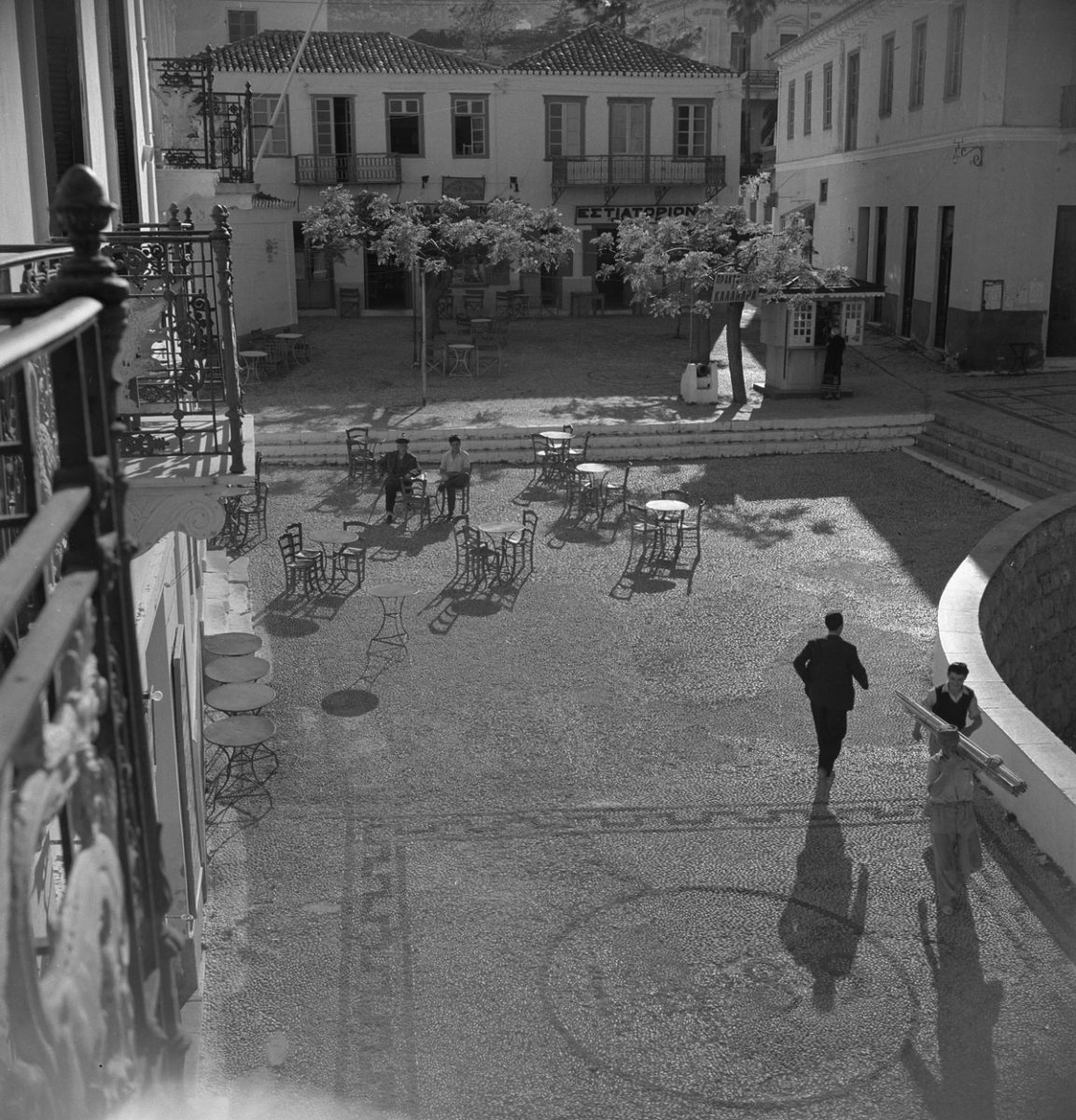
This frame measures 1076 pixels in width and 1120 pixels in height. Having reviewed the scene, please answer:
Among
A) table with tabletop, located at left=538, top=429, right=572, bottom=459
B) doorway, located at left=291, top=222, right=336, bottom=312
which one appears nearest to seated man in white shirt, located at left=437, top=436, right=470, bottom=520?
table with tabletop, located at left=538, top=429, right=572, bottom=459

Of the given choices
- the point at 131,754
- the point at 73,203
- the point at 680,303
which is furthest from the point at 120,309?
the point at 680,303

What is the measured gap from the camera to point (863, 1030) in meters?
8.06

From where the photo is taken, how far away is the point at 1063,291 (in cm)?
3006

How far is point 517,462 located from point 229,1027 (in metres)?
16.0

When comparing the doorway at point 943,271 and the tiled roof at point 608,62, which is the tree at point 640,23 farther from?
the doorway at point 943,271

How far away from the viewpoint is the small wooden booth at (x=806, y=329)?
27438 millimetres

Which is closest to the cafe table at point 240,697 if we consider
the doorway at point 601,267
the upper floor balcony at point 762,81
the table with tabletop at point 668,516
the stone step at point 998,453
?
the table with tabletop at point 668,516

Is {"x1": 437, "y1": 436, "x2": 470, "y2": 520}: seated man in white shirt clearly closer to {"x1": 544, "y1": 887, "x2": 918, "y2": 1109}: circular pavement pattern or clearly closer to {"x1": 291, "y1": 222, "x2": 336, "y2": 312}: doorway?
{"x1": 544, "y1": 887, "x2": 918, "y2": 1109}: circular pavement pattern

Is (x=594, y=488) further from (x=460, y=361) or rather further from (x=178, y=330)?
(x=178, y=330)

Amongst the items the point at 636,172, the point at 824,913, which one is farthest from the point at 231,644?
the point at 636,172

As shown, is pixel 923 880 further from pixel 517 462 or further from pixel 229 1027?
pixel 517 462

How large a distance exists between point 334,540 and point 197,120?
8998mm

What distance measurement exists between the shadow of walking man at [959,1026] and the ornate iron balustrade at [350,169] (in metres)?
35.4

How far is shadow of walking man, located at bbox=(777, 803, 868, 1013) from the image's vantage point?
8672 millimetres
